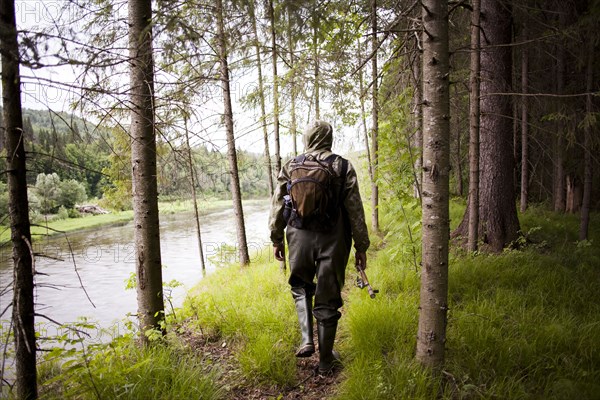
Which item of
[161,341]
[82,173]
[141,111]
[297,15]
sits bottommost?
[161,341]

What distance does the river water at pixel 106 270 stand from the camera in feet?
21.8

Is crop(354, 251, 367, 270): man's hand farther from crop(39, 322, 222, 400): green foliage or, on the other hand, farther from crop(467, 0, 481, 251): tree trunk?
crop(467, 0, 481, 251): tree trunk

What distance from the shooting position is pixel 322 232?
2.87 metres

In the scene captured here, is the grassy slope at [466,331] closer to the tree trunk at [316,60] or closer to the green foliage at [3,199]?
the green foliage at [3,199]

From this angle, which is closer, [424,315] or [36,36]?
[36,36]

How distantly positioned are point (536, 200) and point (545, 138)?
→ 20.2 ft

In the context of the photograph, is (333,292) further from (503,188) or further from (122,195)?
(122,195)

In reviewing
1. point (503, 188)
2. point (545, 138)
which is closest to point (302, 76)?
point (503, 188)

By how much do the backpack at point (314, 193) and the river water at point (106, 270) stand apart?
1.84 metres

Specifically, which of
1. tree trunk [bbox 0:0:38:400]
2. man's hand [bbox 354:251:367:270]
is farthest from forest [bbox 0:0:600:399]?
man's hand [bbox 354:251:367:270]

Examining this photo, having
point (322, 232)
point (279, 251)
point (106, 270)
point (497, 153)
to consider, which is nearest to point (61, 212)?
point (106, 270)

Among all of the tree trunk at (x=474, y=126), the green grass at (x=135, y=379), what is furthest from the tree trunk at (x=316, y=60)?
the green grass at (x=135, y=379)

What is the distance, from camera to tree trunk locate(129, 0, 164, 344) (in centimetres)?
287

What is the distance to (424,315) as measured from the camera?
2436mm
